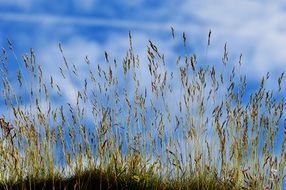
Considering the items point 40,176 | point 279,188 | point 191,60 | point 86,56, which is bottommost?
point 279,188

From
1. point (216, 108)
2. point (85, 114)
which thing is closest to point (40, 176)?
point (85, 114)

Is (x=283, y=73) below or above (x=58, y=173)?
above

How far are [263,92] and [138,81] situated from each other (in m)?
1.22

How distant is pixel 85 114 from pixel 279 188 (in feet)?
6.50

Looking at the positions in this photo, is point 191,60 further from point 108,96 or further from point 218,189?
point 218,189

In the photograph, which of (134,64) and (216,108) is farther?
(134,64)

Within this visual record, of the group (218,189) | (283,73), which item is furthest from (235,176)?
(283,73)

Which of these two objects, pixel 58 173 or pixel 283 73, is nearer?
pixel 283 73

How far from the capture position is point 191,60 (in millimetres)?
4754

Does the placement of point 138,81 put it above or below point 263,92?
above

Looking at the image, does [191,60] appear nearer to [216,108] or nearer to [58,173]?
[216,108]

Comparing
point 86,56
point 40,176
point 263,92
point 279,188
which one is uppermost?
point 86,56

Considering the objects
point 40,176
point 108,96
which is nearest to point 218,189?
point 108,96

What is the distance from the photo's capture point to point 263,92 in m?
4.81
